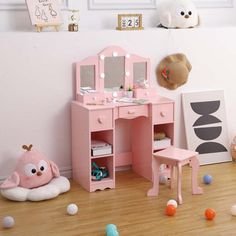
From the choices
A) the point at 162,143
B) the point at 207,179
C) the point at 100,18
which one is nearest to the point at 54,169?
the point at 162,143

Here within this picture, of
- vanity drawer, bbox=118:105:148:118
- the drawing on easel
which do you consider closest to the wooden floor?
vanity drawer, bbox=118:105:148:118

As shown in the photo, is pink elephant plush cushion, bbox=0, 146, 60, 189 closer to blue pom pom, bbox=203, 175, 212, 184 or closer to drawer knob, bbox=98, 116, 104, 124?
drawer knob, bbox=98, 116, 104, 124

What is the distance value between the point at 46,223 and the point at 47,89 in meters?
0.98

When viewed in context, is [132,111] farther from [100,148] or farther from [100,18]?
[100,18]

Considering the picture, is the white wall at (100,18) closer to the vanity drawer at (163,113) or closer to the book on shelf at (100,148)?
the vanity drawer at (163,113)

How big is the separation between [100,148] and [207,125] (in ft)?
3.34

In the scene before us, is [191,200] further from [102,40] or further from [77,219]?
[102,40]

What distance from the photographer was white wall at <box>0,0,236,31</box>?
144 inches

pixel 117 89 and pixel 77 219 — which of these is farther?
pixel 117 89

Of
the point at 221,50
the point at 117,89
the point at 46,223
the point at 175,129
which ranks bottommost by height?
the point at 46,223

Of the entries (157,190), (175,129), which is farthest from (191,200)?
(175,129)

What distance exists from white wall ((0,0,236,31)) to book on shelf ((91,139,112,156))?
33.9 inches

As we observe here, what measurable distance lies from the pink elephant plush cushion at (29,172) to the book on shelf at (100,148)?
0.32 metres

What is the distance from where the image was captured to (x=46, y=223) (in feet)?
10.00
